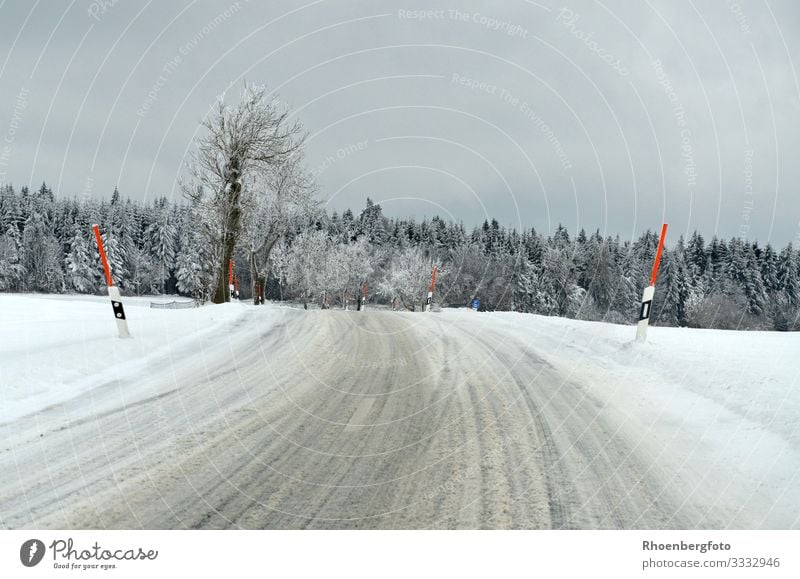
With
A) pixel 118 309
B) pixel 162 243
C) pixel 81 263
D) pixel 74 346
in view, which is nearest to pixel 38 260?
pixel 81 263

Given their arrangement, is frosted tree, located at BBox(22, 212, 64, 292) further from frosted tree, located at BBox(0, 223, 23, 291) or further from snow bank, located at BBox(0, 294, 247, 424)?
snow bank, located at BBox(0, 294, 247, 424)

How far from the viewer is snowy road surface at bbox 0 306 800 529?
3.31 m

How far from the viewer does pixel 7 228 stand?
72.8 meters

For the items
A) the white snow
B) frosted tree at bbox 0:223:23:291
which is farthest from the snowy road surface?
frosted tree at bbox 0:223:23:291

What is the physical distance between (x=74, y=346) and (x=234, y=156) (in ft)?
43.6

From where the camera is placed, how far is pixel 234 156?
18.5 m

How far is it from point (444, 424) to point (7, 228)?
8817 cm

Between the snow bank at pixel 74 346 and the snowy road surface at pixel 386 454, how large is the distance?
0.79ft

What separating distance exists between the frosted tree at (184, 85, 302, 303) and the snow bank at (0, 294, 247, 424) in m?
8.29

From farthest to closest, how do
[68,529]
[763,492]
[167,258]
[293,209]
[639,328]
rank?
[167,258]
[293,209]
[639,328]
[763,492]
[68,529]

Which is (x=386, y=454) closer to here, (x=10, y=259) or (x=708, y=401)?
(x=708, y=401)
